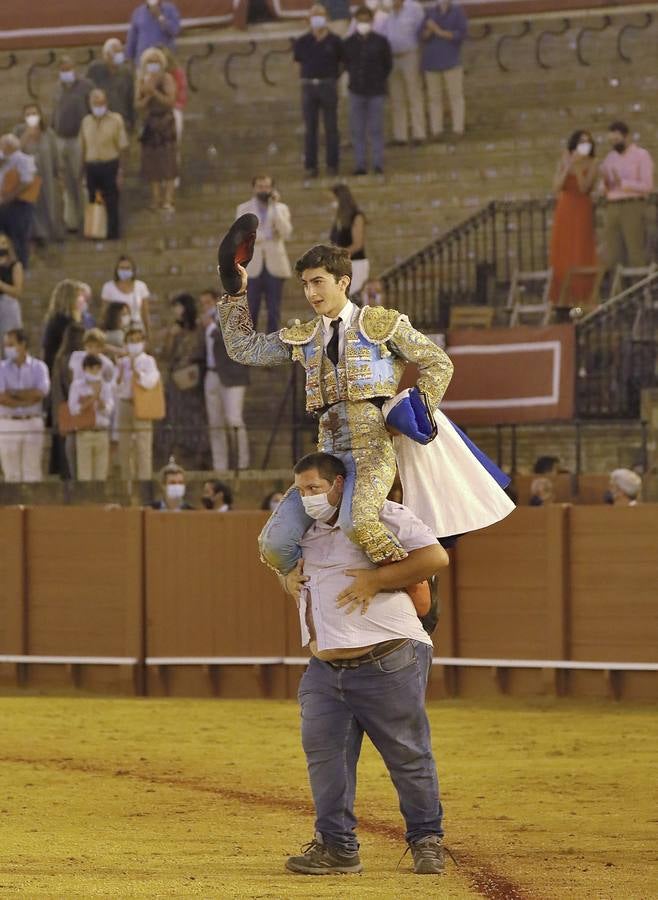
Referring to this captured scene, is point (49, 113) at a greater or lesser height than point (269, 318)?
greater

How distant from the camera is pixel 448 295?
1645 cm

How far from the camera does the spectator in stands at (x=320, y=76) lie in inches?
666

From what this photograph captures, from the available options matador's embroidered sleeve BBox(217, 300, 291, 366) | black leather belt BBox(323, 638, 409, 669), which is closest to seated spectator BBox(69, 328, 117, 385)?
matador's embroidered sleeve BBox(217, 300, 291, 366)

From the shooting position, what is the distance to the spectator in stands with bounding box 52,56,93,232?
1728 centimetres

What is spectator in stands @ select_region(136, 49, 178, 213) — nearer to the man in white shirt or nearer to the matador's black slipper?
the matador's black slipper

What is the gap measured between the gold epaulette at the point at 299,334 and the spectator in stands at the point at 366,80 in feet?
36.3

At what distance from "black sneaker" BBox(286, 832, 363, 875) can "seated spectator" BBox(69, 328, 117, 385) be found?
25.4 ft

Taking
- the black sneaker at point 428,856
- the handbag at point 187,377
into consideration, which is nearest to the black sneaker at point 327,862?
the black sneaker at point 428,856

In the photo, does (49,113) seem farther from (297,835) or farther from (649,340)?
(297,835)

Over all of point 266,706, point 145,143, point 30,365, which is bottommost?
point 266,706

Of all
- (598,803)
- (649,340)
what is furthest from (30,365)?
(598,803)

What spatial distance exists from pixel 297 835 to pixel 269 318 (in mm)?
8142

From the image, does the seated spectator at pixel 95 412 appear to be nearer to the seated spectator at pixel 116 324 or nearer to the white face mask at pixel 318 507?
the seated spectator at pixel 116 324

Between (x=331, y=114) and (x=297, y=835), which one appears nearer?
(x=297, y=835)
